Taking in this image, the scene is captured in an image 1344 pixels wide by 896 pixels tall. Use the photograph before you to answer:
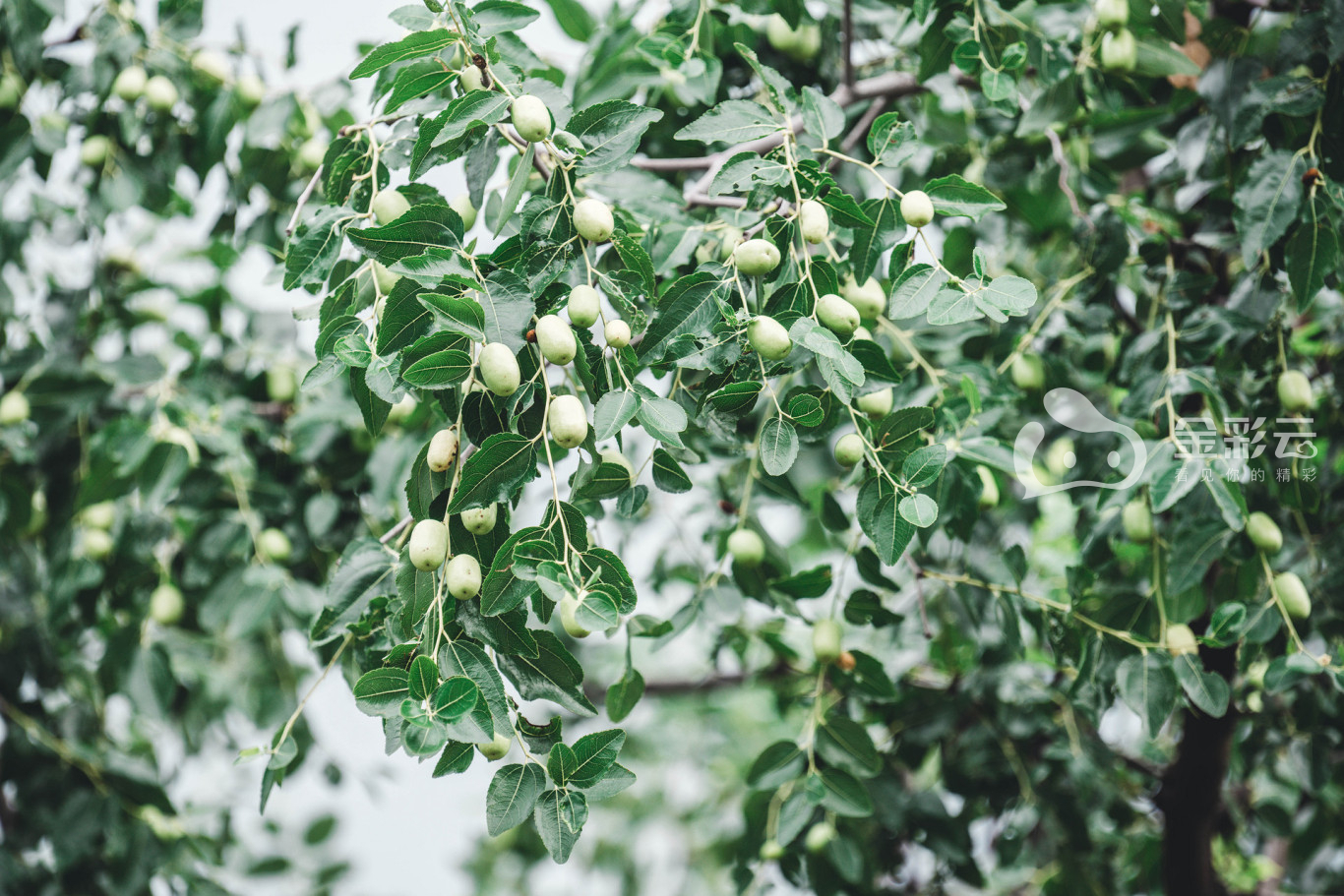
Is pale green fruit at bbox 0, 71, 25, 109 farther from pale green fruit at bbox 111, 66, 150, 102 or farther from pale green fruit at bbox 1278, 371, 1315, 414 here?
pale green fruit at bbox 1278, 371, 1315, 414

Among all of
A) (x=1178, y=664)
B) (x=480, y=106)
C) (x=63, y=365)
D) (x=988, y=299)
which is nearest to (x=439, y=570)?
(x=480, y=106)

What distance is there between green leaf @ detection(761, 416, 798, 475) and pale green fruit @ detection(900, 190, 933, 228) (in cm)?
19

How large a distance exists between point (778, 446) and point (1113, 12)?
69 cm

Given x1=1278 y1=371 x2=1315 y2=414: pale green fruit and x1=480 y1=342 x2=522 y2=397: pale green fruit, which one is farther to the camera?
x1=1278 y1=371 x2=1315 y2=414: pale green fruit

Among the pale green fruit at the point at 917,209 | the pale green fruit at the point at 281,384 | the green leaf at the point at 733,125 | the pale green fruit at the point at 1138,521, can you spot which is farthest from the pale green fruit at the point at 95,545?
the pale green fruit at the point at 1138,521

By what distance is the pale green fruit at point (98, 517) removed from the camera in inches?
59.6

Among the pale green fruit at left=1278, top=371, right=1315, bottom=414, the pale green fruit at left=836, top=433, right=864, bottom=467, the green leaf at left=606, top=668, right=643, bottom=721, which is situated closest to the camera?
the pale green fruit at left=836, top=433, right=864, bottom=467

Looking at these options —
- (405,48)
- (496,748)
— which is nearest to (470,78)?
(405,48)

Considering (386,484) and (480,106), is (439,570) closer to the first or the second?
(480,106)

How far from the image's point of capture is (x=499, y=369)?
646 mm

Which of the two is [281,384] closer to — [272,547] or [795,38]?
[272,547]

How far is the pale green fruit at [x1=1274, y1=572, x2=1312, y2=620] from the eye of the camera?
103 centimetres

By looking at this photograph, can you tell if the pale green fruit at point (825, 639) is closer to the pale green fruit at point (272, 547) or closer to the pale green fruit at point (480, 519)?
the pale green fruit at point (480, 519)

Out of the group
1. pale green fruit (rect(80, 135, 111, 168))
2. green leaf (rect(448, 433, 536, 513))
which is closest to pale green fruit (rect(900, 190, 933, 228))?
green leaf (rect(448, 433, 536, 513))
